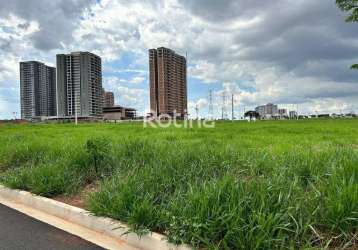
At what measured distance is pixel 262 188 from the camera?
412 centimetres

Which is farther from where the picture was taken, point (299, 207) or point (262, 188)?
point (262, 188)

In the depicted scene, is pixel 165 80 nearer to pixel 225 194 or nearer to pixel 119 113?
pixel 119 113

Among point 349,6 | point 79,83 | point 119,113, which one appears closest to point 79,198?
point 349,6

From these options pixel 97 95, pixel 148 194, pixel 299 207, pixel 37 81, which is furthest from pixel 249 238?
pixel 37 81

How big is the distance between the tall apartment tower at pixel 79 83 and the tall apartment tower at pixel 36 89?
795 inches

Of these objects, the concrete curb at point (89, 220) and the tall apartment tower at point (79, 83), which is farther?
the tall apartment tower at point (79, 83)

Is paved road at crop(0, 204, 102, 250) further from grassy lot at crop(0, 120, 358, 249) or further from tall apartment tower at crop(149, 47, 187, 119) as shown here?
tall apartment tower at crop(149, 47, 187, 119)

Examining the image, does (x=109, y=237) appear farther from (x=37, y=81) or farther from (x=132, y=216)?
(x=37, y=81)

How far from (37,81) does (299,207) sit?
112 m

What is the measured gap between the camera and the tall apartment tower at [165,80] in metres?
62.2

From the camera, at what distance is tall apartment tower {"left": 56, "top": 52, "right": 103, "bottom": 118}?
80.6m

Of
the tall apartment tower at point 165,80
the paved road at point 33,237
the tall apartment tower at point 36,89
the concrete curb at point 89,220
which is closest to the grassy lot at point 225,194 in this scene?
the concrete curb at point 89,220

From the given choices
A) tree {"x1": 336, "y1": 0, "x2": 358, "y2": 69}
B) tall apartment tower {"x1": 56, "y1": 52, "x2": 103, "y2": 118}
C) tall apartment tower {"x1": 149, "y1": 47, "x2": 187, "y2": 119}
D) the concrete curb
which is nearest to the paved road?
the concrete curb

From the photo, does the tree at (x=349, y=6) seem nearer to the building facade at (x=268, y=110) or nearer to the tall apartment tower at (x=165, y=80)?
the tall apartment tower at (x=165, y=80)
